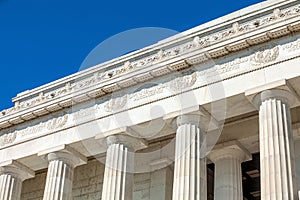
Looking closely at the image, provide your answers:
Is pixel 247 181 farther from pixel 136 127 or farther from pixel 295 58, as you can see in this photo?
pixel 295 58

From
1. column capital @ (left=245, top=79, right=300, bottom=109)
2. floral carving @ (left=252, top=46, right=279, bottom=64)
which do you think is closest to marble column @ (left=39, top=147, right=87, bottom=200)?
column capital @ (left=245, top=79, right=300, bottom=109)

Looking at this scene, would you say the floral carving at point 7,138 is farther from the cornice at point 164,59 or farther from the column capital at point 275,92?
the column capital at point 275,92

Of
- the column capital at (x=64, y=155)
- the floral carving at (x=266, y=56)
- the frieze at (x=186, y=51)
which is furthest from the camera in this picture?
the column capital at (x=64, y=155)

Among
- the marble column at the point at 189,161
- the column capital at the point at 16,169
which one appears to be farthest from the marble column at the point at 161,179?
the column capital at the point at 16,169

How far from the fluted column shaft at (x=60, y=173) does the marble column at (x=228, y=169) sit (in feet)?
42.3

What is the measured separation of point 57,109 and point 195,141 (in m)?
15.7

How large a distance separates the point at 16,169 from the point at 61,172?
683cm

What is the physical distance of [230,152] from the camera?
51.7 meters

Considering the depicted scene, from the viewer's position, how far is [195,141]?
4644 cm

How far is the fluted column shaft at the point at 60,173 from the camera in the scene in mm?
52344

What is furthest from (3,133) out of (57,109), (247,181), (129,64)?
(247,181)

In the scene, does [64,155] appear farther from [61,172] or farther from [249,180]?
[249,180]

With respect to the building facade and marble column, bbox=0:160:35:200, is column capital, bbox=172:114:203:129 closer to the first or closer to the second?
the building facade

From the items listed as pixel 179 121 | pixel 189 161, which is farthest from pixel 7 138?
pixel 189 161
